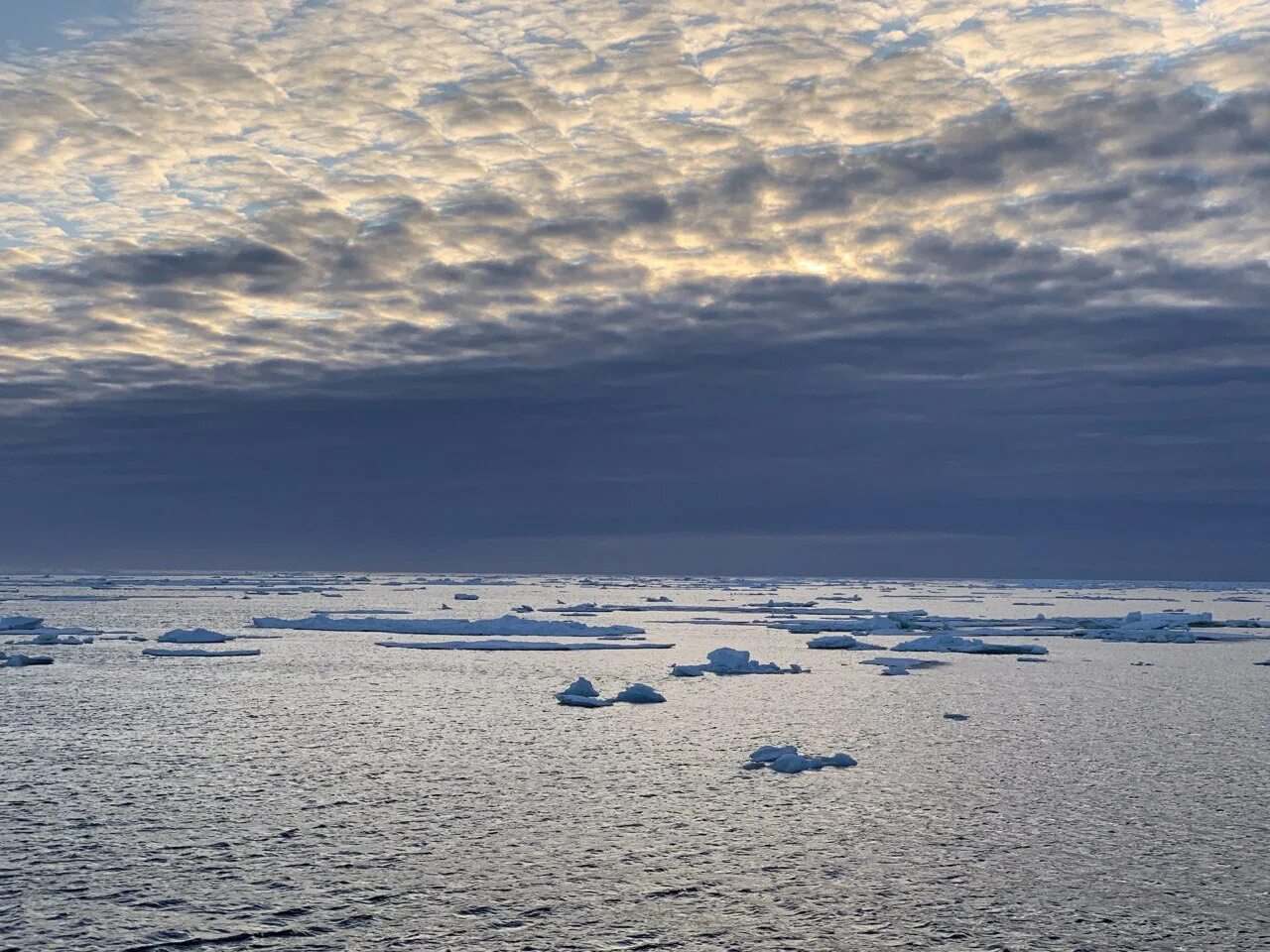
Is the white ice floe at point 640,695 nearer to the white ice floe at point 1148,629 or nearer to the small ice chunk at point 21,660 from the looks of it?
the small ice chunk at point 21,660

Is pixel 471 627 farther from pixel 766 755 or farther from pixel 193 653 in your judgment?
pixel 766 755

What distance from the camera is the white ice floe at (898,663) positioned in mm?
32469

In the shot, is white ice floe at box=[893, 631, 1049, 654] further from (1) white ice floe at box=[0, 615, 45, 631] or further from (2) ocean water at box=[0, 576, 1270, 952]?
(1) white ice floe at box=[0, 615, 45, 631]

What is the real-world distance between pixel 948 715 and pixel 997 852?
10.9 m

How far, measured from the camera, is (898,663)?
3406 cm

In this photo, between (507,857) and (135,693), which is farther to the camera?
(135,693)

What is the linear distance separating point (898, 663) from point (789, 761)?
18.0 metres

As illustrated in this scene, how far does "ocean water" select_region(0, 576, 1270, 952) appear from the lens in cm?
975

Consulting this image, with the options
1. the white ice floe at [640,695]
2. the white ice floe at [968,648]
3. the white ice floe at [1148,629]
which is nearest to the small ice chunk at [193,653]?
the white ice floe at [640,695]

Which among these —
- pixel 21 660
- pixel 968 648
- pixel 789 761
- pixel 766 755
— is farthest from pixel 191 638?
pixel 789 761

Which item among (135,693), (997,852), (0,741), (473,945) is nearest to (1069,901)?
(997,852)

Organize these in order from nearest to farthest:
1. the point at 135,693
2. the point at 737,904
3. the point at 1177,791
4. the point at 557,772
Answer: the point at 737,904 → the point at 1177,791 → the point at 557,772 → the point at 135,693

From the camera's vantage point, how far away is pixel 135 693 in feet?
84.8

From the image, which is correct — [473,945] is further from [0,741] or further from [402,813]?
[0,741]
